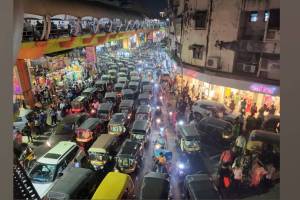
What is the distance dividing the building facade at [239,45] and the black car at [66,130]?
8.93 metres

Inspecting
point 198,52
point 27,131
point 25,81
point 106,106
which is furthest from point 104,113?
point 198,52

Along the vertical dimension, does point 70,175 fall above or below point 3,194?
below

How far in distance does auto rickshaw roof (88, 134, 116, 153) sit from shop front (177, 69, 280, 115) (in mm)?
8331

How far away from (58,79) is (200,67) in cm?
1139

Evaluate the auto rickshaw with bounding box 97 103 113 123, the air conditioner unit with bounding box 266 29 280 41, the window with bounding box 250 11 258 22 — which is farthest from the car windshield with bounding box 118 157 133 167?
the window with bounding box 250 11 258 22

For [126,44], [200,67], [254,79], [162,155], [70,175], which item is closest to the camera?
[70,175]

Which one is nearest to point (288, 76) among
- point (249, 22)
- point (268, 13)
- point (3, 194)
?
point (3, 194)

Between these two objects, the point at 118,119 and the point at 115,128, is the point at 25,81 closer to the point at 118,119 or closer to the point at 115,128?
the point at 118,119

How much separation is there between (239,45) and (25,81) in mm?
13287

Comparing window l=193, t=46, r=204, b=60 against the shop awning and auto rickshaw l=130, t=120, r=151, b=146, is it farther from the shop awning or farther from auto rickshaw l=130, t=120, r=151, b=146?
auto rickshaw l=130, t=120, r=151, b=146

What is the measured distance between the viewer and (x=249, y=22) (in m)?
15.9

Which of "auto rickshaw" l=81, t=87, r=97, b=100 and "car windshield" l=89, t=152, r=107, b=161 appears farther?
"auto rickshaw" l=81, t=87, r=97, b=100

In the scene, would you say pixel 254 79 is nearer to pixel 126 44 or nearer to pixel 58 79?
pixel 58 79

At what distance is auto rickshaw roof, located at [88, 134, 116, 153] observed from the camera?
11.1 metres
